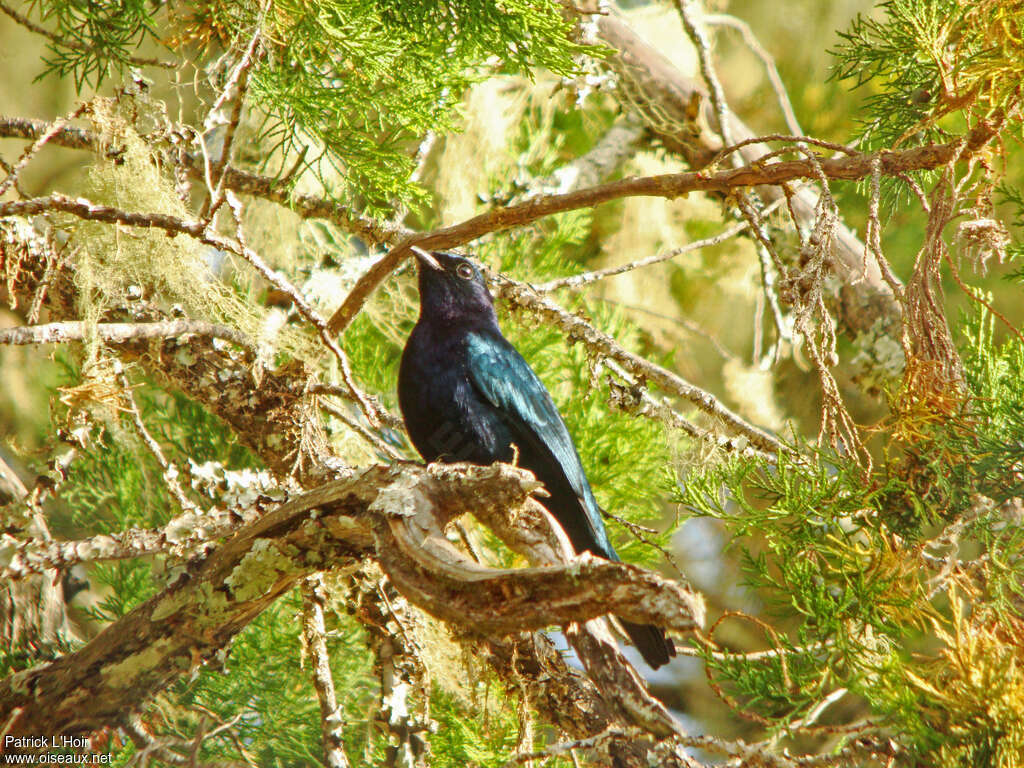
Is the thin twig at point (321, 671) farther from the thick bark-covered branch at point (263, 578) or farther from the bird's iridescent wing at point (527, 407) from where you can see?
the bird's iridescent wing at point (527, 407)

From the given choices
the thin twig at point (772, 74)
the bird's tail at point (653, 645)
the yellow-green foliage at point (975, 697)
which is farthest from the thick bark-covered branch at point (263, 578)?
the thin twig at point (772, 74)

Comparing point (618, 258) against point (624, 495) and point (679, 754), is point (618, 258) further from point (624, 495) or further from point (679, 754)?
point (679, 754)

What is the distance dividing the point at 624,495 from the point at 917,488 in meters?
1.83

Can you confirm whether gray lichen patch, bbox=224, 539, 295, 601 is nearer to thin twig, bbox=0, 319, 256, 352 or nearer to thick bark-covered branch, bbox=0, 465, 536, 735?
thick bark-covered branch, bbox=0, 465, 536, 735

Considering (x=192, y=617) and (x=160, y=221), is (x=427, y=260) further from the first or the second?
(x=192, y=617)

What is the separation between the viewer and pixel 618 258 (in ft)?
16.8

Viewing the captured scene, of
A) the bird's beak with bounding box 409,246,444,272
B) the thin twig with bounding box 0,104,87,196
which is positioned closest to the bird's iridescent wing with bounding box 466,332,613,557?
the bird's beak with bounding box 409,246,444,272

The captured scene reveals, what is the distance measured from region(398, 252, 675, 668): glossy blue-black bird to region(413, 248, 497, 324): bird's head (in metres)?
0.13

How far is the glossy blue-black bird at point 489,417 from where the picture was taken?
3061mm

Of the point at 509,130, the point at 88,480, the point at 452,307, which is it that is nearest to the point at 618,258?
the point at 509,130

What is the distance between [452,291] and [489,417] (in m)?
0.59

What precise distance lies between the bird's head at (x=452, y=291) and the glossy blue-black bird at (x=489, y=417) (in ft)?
0.43

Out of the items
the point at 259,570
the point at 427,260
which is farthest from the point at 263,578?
the point at 427,260

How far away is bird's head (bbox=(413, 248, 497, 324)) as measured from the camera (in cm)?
339
